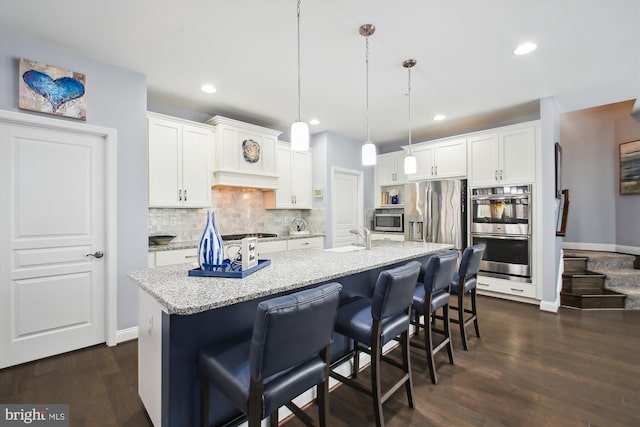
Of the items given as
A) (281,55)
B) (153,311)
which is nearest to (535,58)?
(281,55)

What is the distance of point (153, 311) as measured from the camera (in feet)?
4.93

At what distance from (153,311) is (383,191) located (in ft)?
15.8

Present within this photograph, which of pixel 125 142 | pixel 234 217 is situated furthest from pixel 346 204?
pixel 125 142

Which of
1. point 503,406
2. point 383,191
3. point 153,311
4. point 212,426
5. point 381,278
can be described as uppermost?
point 383,191

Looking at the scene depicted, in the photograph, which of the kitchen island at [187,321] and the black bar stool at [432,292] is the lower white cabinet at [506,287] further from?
the kitchen island at [187,321]

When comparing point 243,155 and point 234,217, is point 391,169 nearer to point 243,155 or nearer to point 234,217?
point 243,155

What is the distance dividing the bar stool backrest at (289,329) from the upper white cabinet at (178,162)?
280 centimetres

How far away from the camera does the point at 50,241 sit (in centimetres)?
251

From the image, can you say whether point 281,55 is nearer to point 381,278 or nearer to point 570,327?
point 381,278

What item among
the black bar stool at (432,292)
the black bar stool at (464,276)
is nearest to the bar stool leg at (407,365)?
the black bar stool at (432,292)

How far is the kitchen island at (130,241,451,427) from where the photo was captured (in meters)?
1.27

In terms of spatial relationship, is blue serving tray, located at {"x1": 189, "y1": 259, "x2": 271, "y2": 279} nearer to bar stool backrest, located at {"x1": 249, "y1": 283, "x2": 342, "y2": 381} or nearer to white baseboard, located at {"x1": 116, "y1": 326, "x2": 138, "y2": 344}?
bar stool backrest, located at {"x1": 249, "y1": 283, "x2": 342, "y2": 381}

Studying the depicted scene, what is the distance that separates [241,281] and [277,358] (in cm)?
50

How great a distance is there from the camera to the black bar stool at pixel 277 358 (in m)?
1.05
